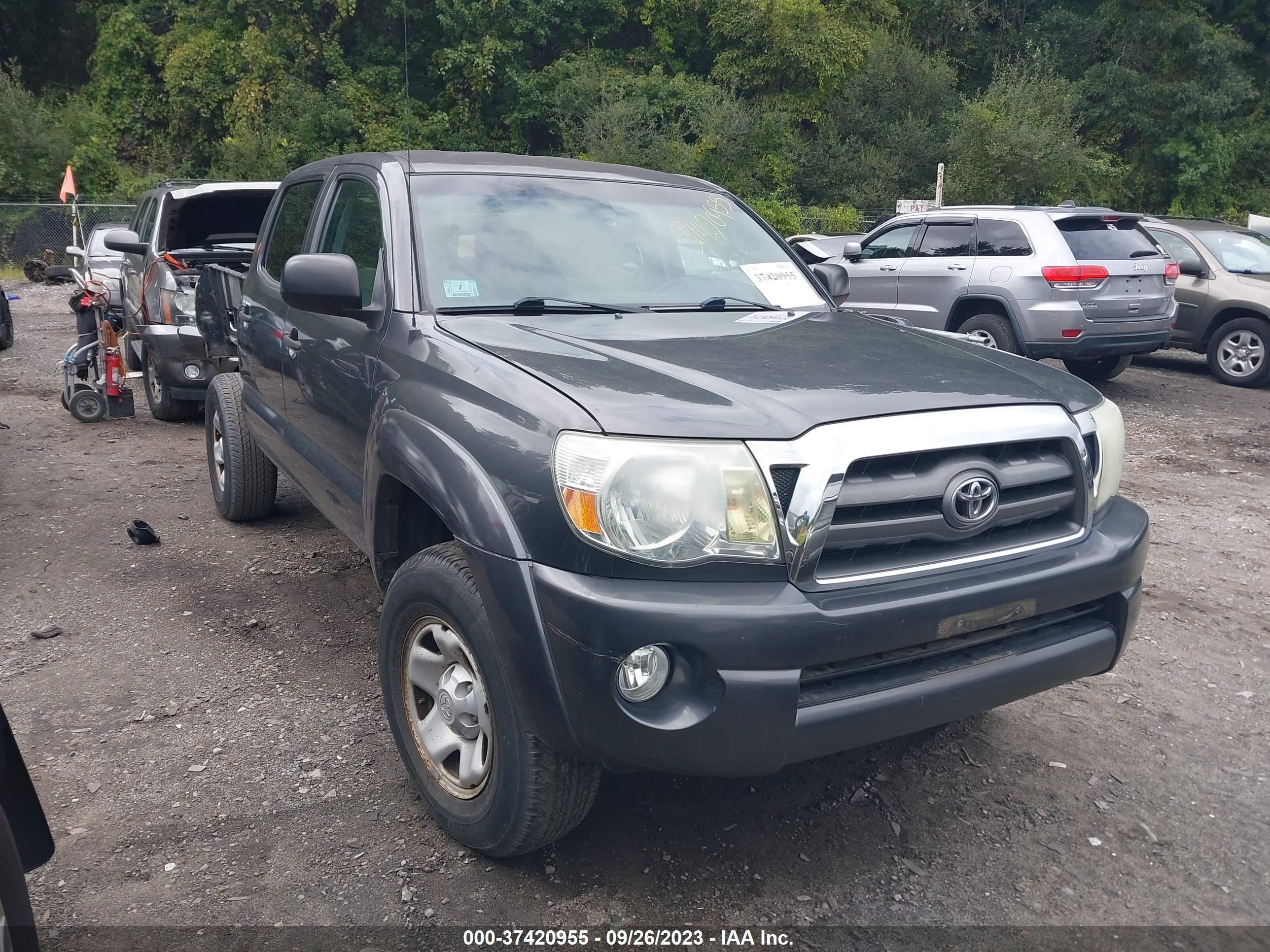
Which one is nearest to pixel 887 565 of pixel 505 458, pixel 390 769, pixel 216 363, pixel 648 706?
pixel 648 706

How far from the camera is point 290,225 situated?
4.69m

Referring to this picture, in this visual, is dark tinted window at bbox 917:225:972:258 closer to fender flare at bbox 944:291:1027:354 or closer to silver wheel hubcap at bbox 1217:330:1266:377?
fender flare at bbox 944:291:1027:354

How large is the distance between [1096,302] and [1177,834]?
735 cm

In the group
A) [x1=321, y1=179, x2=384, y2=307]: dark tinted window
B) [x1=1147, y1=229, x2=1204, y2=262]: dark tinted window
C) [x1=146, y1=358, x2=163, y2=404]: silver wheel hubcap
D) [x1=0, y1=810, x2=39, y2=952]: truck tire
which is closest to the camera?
[x1=0, y1=810, x2=39, y2=952]: truck tire

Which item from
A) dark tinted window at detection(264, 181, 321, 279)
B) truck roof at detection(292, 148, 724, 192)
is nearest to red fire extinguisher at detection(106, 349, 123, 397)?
dark tinted window at detection(264, 181, 321, 279)

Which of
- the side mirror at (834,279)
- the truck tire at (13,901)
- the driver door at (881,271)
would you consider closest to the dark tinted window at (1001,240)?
the driver door at (881,271)

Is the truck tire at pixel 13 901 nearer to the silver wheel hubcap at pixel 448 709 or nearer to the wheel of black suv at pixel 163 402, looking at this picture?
the silver wheel hubcap at pixel 448 709

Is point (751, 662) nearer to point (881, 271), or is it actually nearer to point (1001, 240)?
point (1001, 240)

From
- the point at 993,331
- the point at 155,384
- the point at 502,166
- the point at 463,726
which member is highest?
the point at 502,166

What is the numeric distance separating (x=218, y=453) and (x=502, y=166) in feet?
9.07

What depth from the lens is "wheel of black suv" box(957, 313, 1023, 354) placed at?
9.72 metres

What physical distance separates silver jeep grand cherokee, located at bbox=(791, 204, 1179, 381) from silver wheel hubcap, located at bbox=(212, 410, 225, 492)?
18.0 ft

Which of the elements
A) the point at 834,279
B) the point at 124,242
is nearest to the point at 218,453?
the point at 124,242

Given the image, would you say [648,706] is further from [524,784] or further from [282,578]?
[282,578]
